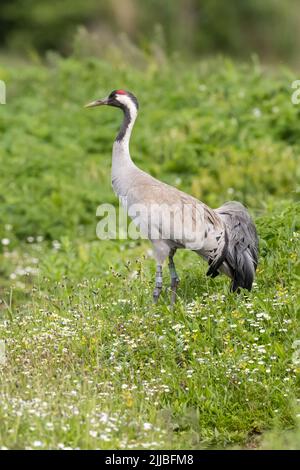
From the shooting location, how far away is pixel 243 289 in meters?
8.44

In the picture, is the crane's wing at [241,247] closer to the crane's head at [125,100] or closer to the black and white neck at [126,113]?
the black and white neck at [126,113]

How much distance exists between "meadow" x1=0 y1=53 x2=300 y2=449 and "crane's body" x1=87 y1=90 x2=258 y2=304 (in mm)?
A: 227

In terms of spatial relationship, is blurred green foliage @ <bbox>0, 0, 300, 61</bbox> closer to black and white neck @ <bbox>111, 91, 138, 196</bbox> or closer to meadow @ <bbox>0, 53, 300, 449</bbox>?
meadow @ <bbox>0, 53, 300, 449</bbox>

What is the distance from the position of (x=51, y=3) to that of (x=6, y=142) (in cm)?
1771

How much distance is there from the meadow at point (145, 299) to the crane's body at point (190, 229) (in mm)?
227

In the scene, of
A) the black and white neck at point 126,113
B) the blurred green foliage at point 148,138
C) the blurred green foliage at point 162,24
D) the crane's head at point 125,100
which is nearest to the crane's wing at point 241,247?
the black and white neck at point 126,113

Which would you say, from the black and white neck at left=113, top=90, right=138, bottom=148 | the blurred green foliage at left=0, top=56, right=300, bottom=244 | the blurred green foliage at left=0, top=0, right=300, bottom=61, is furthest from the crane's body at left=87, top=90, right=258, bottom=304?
the blurred green foliage at left=0, top=0, right=300, bottom=61

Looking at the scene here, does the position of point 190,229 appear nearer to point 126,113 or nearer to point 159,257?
point 159,257

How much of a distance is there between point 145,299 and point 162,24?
2430 centimetres

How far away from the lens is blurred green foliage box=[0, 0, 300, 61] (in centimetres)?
3156

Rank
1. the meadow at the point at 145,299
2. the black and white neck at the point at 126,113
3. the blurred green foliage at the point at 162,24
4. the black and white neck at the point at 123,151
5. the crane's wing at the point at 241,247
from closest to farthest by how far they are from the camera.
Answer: the meadow at the point at 145,299
the crane's wing at the point at 241,247
the black and white neck at the point at 123,151
the black and white neck at the point at 126,113
the blurred green foliage at the point at 162,24

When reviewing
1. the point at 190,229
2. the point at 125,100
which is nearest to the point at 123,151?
the point at 125,100

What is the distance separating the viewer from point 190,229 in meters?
8.63

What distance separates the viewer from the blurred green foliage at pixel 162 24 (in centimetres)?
3156
